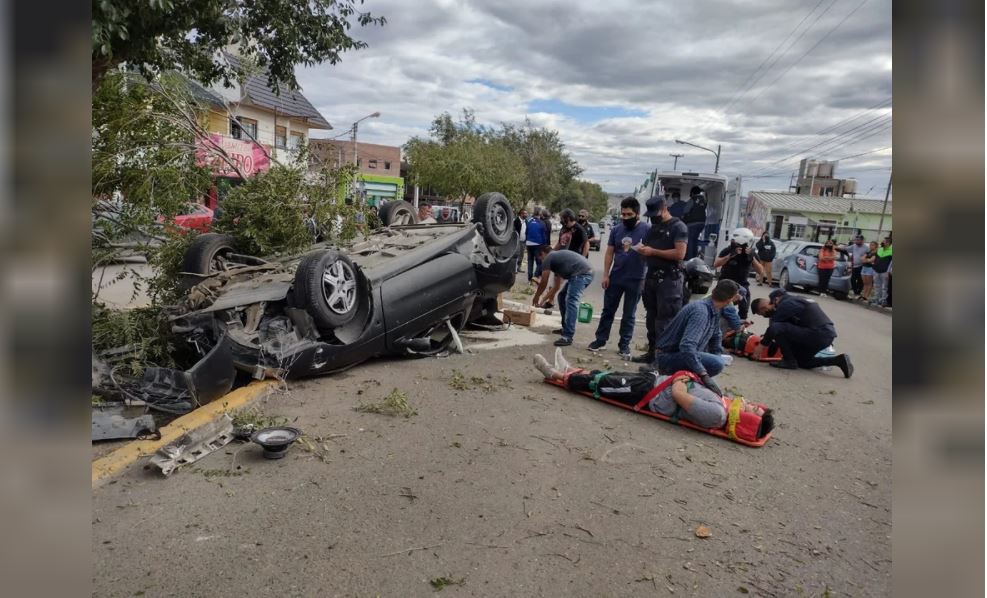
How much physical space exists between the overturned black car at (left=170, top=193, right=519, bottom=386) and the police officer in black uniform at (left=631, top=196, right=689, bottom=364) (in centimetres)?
157

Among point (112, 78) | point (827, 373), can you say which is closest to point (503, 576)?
point (827, 373)

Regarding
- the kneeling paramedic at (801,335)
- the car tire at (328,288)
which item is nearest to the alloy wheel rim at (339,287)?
the car tire at (328,288)

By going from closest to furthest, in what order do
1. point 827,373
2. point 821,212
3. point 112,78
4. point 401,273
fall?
point 401,273 < point 112,78 < point 827,373 < point 821,212

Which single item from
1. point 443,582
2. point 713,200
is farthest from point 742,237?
point 713,200

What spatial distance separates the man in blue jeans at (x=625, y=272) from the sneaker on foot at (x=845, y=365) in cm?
217

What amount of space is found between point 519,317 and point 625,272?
1813 millimetres

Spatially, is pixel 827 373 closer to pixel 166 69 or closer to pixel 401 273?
pixel 401 273

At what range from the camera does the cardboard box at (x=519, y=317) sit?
8.04 m

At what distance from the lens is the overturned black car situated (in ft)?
15.4

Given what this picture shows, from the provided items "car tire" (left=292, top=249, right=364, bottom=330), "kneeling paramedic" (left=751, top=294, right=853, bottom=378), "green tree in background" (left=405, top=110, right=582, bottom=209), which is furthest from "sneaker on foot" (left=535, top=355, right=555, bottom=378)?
"green tree in background" (left=405, top=110, right=582, bottom=209)

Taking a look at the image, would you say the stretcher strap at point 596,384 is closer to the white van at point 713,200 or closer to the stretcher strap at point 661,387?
the stretcher strap at point 661,387

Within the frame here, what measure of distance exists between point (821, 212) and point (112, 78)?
149 ft

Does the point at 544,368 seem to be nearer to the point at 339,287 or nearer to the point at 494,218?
the point at 339,287
